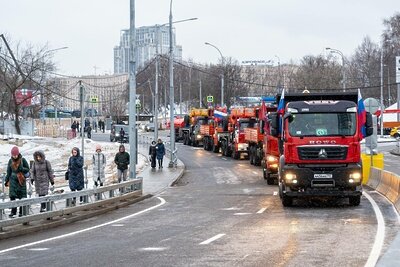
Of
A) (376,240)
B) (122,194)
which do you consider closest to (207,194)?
(122,194)

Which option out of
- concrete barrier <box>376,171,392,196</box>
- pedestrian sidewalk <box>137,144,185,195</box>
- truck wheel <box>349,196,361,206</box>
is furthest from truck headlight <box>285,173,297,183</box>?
pedestrian sidewalk <box>137,144,185,195</box>

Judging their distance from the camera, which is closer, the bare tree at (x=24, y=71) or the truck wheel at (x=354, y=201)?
the truck wheel at (x=354, y=201)

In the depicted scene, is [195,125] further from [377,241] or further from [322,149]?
[377,241]

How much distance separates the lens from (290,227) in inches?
639

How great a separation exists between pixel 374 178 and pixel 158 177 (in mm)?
10961

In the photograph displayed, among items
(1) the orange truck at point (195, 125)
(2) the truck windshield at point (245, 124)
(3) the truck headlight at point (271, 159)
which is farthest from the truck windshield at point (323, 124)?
(1) the orange truck at point (195, 125)

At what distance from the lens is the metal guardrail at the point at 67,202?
1633 cm

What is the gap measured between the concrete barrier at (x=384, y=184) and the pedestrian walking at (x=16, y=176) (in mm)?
12712

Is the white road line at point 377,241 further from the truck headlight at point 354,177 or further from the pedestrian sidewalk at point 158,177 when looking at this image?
the pedestrian sidewalk at point 158,177

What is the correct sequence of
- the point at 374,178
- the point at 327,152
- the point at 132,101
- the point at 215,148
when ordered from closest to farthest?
1. the point at 327,152
2. the point at 132,101
3. the point at 374,178
4. the point at 215,148

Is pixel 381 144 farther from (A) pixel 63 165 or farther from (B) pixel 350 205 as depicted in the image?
(B) pixel 350 205

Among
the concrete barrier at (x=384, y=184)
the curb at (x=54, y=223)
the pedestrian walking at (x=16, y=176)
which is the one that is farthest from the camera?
the concrete barrier at (x=384, y=184)

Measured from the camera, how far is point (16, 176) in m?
17.3

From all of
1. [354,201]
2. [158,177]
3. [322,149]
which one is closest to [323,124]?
[322,149]
